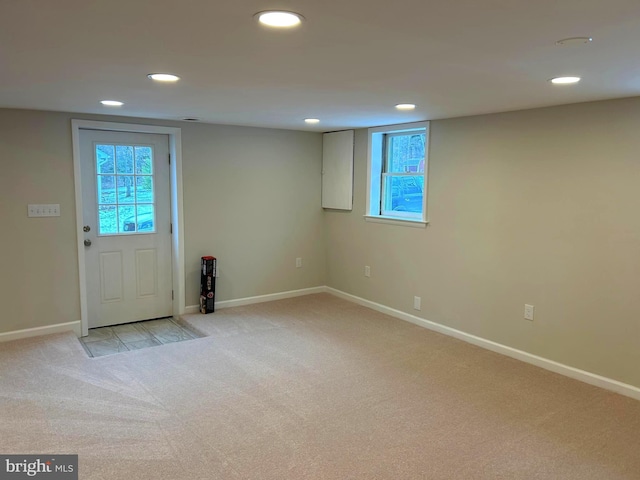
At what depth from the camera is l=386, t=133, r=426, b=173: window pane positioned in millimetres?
4828

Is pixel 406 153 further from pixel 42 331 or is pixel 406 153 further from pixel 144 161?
pixel 42 331

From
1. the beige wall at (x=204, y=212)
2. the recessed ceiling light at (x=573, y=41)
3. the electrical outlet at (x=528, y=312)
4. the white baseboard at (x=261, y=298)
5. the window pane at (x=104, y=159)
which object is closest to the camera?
the recessed ceiling light at (x=573, y=41)

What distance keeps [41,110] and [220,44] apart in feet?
9.54

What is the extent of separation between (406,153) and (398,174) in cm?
24

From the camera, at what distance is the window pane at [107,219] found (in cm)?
460

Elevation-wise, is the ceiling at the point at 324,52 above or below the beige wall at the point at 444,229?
above

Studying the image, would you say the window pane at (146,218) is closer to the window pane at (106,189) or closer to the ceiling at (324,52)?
the window pane at (106,189)

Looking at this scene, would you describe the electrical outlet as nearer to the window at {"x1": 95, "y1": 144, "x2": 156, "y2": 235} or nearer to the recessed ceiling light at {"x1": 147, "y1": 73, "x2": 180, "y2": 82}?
the recessed ceiling light at {"x1": 147, "y1": 73, "x2": 180, "y2": 82}

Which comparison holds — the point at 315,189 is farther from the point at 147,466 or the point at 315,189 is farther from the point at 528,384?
the point at 147,466

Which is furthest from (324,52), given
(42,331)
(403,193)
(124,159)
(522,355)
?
(42,331)

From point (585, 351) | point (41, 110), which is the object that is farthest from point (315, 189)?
point (585, 351)

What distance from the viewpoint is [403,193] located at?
5070mm

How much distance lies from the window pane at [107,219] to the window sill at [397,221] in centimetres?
266

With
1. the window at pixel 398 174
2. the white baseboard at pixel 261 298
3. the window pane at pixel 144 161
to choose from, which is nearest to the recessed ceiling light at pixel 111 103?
the window pane at pixel 144 161
